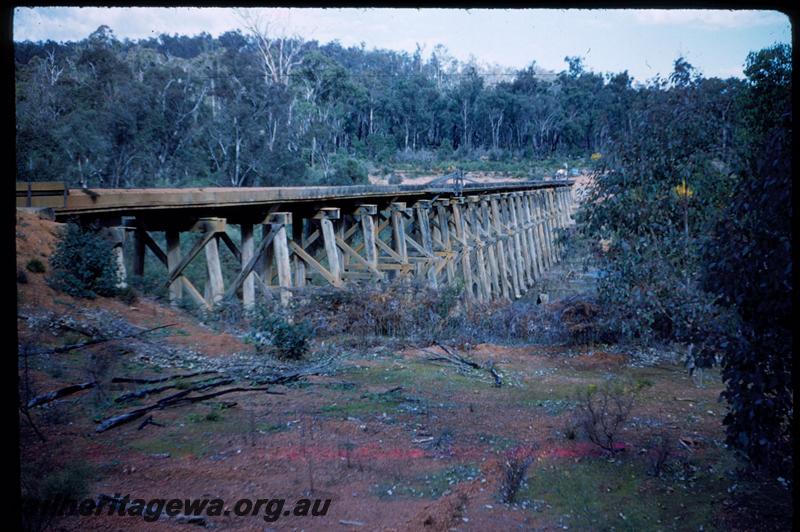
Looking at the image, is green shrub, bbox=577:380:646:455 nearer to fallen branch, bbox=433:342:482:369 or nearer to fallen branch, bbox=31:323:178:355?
fallen branch, bbox=433:342:482:369

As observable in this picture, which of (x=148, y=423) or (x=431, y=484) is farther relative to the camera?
(x=148, y=423)

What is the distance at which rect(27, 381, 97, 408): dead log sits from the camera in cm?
433

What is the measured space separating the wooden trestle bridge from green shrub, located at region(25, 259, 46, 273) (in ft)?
2.10

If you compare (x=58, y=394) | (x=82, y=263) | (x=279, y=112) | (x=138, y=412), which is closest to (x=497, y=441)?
(x=138, y=412)

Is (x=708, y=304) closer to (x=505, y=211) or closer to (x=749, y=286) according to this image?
(x=749, y=286)

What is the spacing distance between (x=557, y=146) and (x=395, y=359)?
31287 mm

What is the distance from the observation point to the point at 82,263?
6.70 meters

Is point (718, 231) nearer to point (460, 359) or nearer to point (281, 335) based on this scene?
point (460, 359)

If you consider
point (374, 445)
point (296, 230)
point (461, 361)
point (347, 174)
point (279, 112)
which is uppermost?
point (279, 112)

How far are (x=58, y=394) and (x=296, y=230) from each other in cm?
632

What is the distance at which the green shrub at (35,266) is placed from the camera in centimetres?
A: 686

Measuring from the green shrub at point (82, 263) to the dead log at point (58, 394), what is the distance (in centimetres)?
232

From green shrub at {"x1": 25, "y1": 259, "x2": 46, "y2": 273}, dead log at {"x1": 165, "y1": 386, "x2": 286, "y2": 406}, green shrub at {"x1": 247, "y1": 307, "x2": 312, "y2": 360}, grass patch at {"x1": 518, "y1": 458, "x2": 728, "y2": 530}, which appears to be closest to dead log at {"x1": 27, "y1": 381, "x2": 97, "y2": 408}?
dead log at {"x1": 165, "y1": 386, "x2": 286, "y2": 406}

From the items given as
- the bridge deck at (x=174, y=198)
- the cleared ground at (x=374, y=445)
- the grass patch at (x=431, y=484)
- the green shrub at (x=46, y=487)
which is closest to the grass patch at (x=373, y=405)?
the cleared ground at (x=374, y=445)
